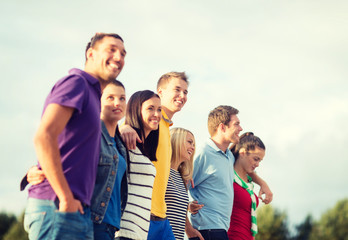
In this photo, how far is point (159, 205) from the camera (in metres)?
5.71

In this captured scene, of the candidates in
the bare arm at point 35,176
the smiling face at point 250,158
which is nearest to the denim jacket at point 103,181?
the bare arm at point 35,176

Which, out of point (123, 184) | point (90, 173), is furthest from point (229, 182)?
point (90, 173)

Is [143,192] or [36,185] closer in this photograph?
[36,185]

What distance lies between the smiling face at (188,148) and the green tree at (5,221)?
36737 millimetres

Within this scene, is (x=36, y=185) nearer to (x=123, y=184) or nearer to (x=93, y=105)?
(x=93, y=105)

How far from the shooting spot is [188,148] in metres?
6.92

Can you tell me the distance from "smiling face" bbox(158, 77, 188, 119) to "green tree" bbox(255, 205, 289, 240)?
28852 millimetres

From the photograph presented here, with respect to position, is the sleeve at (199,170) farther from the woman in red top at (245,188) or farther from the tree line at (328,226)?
the tree line at (328,226)

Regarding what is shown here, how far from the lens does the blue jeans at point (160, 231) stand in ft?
18.3

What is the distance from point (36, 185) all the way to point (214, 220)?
4.11 metres

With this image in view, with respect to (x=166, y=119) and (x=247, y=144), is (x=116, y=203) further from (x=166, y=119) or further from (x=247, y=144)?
(x=247, y=144)

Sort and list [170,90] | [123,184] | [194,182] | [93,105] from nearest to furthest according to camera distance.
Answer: [93,105], [123,184], [170,90], [194,182]

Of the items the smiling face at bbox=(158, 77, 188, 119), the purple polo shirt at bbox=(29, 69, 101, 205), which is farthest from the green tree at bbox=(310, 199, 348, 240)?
the purple polo shirt at bbox=(29, 69, 101, 205)

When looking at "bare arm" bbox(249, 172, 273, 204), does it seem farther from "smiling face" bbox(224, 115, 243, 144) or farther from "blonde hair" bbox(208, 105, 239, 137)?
"blonde hair" bbox(208, 105, 239, 137)
